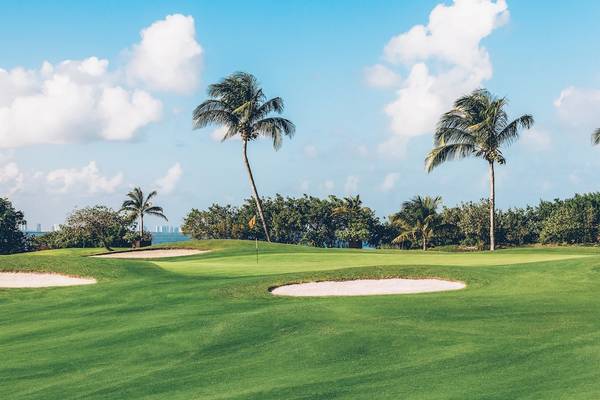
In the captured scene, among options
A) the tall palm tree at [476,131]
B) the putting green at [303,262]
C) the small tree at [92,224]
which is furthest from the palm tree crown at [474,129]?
the small tree at [92,224]

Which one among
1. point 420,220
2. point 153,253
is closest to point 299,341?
point 153,253

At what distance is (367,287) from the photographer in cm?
2322

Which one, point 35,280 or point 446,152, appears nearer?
point 35,280

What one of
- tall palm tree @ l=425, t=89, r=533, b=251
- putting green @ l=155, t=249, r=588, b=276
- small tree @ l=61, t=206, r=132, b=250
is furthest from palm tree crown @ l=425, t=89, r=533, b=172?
small tree @ l=61, t=206, r=132, b=250

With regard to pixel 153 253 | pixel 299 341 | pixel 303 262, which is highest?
pixel 153 253

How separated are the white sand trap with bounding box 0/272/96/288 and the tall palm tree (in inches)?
1313

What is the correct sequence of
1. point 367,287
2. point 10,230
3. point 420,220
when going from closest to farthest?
point 367,287 → point 420,220 → point 10,230

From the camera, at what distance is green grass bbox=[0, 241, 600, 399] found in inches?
457

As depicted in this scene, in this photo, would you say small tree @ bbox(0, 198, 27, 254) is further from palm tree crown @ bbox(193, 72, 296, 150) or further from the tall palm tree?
the tall palm tree

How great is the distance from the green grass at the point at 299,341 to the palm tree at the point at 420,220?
3962cm

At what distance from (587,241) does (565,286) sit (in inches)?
1769

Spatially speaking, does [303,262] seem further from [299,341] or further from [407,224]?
[407,224]

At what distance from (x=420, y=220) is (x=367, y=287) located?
40974mm

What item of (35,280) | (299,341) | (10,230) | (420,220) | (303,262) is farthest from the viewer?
(10,230)
